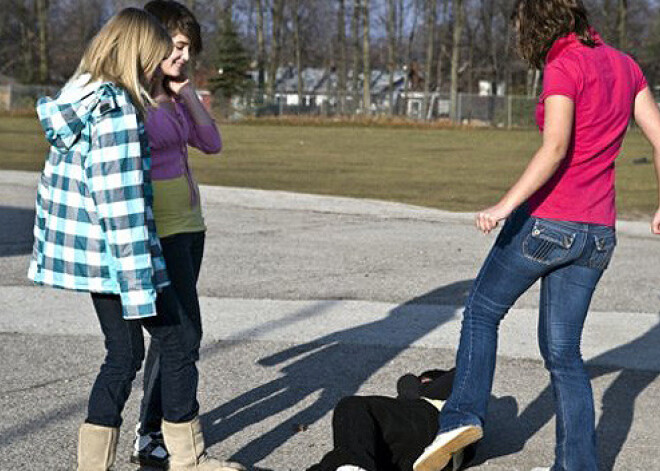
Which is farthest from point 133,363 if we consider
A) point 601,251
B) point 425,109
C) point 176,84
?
point 425,109

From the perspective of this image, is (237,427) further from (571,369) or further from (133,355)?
(571,369)

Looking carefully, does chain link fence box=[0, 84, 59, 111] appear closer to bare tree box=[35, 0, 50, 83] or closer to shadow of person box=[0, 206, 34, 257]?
bare tree box=[35, 0, 50, 83]

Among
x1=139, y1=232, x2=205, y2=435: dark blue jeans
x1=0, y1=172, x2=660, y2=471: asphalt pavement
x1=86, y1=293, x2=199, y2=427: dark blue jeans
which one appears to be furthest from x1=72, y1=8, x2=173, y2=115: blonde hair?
x1=0, y1=172, x2=660, y2=471: asphalt pavement

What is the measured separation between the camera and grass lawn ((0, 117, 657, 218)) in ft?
52.4

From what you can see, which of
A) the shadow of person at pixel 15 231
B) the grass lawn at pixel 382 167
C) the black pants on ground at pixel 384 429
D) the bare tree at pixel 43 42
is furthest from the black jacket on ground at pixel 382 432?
the bare tree at pixel 43 42

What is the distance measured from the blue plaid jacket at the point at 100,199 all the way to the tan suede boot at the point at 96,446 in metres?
0.51

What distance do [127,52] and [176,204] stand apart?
59 cm

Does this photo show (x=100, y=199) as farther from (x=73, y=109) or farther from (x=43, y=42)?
(x=43, y=42)

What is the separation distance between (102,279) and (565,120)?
157cm

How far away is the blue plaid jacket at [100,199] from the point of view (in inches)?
134

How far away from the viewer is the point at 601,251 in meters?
3.73

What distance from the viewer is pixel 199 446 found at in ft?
12.7

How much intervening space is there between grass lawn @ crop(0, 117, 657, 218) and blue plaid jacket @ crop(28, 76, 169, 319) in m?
10.4

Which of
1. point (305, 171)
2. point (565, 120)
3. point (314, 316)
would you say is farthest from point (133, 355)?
point (305, 171)
